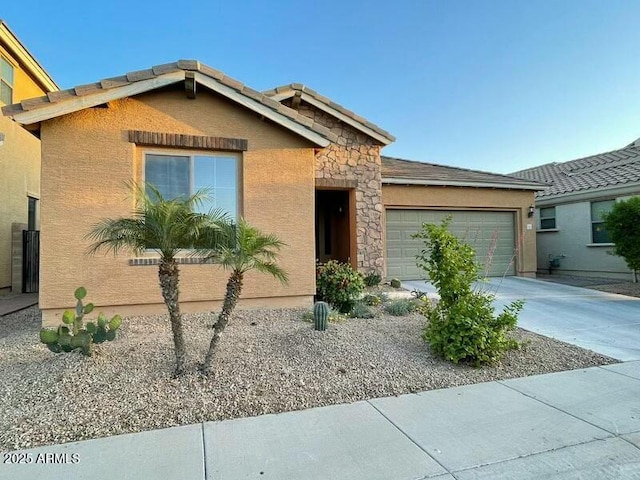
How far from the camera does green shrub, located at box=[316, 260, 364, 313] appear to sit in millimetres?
7871

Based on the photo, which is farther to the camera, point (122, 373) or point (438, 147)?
point (438, 147)

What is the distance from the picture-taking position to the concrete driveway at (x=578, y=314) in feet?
20.1

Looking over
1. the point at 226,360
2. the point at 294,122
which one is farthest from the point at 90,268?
the point at 294,122

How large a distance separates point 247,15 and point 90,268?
26.1 feet

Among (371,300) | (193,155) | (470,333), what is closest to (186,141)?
(193,155)

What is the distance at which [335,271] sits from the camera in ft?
27.0

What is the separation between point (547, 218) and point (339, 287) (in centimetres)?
1246

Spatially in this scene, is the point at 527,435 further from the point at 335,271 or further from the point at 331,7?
the point at 331,7

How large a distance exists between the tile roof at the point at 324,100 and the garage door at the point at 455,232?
2493 millimetres

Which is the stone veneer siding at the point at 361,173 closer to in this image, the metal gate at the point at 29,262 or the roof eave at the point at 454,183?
the roof eave at the point at 454,183

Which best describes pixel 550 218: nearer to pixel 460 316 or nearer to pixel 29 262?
pixel 460 316

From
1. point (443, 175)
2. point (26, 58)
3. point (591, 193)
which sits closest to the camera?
point (26, 58)

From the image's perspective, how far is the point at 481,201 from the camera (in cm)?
1254

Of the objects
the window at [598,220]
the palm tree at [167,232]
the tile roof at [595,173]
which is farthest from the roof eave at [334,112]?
the window at [598,220]
